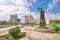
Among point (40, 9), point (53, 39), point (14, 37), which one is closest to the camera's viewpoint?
point (53, 39)

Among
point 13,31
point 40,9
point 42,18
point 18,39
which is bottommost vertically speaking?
point 18,39

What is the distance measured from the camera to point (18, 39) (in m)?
6.52

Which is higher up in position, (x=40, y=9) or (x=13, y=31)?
(x=40, y=9)

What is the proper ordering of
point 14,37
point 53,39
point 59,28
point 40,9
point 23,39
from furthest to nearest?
point 59,28
point 40,9
point 14,37
point 23,39
point 53,39

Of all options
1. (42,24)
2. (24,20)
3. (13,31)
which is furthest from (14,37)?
(24,20)

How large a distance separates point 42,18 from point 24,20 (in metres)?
20.5

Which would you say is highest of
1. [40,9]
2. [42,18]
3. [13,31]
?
[40,9]

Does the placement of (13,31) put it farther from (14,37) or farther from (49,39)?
(49,39)

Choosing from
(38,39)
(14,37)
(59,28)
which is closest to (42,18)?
(59,28)

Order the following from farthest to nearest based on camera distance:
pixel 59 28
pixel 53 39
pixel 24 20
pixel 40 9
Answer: pixel 24 20 < pixel 59 28 < pixel 40 9 < pixel 53 39

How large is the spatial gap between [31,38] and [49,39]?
0.92 m

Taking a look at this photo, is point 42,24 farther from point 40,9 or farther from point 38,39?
point 38,39

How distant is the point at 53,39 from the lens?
579cm

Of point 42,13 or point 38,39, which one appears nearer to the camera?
point 38,39
